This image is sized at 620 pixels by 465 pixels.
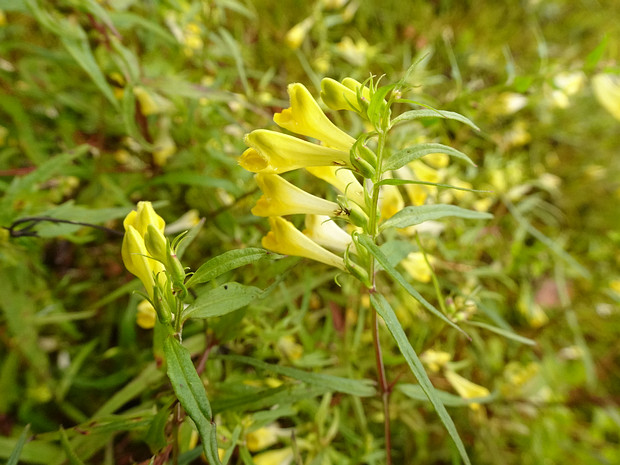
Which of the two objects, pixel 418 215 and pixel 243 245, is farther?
pixel 243 245

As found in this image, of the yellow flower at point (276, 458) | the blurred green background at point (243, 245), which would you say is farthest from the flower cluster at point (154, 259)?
the yellow flower at point (276, 458)

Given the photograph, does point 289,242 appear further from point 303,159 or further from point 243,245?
point 243,245

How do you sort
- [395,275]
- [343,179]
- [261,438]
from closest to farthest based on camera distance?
1. [395,275]
2. [343,179]
3. [261,438]

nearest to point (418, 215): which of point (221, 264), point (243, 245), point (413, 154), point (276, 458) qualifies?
point (413, 154)

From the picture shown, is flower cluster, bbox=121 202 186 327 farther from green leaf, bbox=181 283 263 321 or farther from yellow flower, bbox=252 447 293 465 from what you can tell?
yellow flower, bbox=252 447 293 465

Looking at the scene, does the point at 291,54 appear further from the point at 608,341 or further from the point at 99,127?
the point at 608,341

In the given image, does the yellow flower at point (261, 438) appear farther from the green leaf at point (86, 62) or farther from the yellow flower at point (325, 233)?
the green leaf at point (86, 62)

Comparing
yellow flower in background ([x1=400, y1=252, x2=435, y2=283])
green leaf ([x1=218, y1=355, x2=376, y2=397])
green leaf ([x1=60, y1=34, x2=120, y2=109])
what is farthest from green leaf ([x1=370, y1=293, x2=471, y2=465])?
green leaf ([x1=60, y1=34, x2=120, y2=109])
